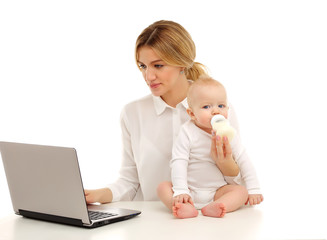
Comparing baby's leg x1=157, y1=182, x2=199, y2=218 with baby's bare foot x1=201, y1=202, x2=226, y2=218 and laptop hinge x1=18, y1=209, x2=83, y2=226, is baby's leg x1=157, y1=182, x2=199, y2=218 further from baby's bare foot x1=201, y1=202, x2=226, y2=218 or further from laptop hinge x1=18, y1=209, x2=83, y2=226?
laptop hinge x1=18, y1=209, x2=83, y2=226

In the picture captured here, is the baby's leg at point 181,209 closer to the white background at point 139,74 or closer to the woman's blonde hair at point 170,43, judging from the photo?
the woman's blonde hair at point 170,43

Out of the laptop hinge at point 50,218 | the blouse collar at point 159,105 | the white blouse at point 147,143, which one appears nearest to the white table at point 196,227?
the laptop hinge at point 50,218

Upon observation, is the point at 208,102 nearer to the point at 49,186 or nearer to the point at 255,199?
the point at 255,199

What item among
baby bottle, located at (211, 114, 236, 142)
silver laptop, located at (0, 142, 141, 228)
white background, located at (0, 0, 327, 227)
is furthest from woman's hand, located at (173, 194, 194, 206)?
white background, located at (0, 0, 327, 227)

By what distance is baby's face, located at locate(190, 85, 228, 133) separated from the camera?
2.17 metres

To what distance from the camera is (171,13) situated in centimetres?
349

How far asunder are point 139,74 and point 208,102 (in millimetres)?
1503

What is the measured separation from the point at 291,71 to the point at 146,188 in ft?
4.44

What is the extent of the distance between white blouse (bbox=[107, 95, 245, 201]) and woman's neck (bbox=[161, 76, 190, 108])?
0.03 metres

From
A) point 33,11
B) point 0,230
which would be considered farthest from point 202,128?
point 33,11

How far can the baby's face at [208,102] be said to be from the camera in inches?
85.4

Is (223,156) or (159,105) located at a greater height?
(159,105)

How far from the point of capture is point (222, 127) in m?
2.10

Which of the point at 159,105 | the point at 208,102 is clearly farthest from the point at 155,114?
the point at 208,102
